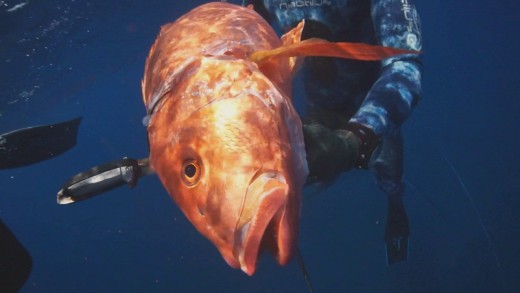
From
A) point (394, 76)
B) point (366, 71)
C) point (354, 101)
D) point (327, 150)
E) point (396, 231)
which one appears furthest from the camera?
point (396, 231)

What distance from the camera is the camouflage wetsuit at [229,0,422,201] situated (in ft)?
9.14

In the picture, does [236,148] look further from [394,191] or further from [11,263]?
[394,191]

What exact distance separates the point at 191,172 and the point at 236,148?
188mm

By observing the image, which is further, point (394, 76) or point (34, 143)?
point (34, 143)

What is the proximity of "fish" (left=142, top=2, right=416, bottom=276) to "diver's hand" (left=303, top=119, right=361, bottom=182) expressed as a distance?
67cm

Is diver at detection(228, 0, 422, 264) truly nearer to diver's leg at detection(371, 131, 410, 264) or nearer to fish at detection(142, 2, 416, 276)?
diver's leg at detection(371, 131, 410, 264)

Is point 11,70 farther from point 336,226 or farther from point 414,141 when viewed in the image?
point 414,141

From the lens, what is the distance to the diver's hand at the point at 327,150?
2.14 metres

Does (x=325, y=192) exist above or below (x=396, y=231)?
below

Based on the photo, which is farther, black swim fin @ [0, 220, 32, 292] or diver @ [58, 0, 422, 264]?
black swim fin @ [0, 220, 32, 292]

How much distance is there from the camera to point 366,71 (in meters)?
4.66

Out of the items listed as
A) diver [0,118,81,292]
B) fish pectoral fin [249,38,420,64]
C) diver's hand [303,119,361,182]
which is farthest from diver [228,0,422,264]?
diver [0,118,81,292]

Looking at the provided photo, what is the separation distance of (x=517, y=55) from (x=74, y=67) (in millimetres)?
66960

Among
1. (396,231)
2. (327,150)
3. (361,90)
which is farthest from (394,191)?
(327,150)
